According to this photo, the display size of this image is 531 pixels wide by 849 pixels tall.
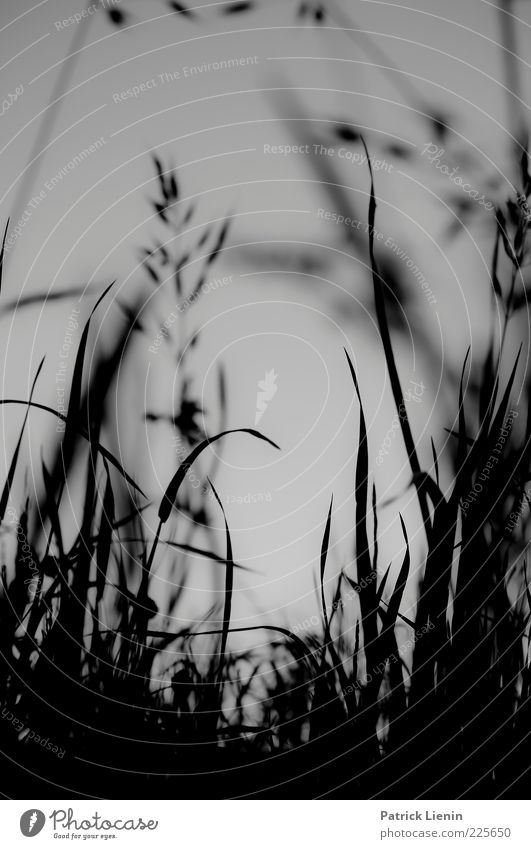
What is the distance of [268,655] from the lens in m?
0.65

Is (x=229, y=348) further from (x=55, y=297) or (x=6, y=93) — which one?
(x=6, y=93)

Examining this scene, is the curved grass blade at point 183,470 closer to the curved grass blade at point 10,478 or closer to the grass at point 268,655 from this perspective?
the grass at point 268,655

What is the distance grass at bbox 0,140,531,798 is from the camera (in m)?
0.62

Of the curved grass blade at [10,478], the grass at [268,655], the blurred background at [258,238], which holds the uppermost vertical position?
the blurred background at [258,238]

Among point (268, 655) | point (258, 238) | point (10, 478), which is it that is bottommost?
point (268, 655)

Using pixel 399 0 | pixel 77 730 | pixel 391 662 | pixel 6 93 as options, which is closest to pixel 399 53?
pixel 399 0

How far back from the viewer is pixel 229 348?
0.70m

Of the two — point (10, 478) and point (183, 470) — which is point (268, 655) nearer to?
point (183, 470)

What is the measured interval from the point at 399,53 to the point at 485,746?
0.74m

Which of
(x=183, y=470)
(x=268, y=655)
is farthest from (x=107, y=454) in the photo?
(x=268, y=655)

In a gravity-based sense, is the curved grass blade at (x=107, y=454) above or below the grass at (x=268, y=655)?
above

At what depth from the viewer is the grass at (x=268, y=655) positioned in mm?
615

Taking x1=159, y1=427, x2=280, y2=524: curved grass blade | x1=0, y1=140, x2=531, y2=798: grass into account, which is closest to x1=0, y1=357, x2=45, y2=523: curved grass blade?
x1=0, y1=140, x2=531, y2=798: grass

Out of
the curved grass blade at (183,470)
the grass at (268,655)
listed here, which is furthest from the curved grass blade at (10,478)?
the curved grass blade at (183,470)
